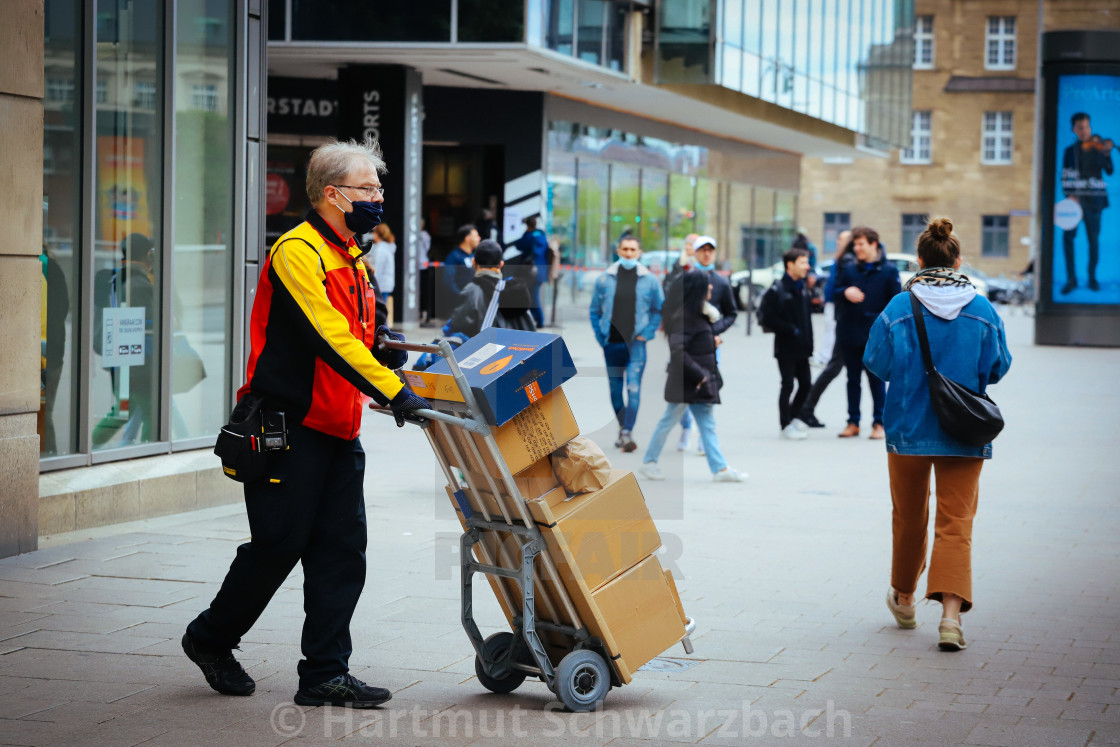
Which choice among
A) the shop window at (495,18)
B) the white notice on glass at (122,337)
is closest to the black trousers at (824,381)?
the white notice on glass at (122,337)

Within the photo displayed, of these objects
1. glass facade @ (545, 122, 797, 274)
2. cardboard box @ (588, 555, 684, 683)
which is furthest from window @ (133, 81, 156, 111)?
glass facade @ (545, 122, 797, 274)

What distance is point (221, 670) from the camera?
15.3 feet

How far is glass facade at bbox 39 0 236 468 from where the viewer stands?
770 cm

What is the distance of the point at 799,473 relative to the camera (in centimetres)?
1083

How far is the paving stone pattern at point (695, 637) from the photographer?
445cm

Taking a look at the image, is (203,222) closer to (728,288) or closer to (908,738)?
(728,288)

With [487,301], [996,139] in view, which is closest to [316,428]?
[487,301]

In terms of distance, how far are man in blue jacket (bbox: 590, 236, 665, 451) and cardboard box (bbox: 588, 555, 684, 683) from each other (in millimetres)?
6871

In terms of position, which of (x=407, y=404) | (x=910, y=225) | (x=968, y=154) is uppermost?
(x=968, y=154)

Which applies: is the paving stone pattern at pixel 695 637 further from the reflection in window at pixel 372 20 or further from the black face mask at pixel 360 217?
the reflection in window at pixel 372 20

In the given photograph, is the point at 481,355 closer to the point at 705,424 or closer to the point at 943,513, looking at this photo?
the point at 943,513

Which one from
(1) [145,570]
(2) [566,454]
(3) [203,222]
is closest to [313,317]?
(2) [566,454]

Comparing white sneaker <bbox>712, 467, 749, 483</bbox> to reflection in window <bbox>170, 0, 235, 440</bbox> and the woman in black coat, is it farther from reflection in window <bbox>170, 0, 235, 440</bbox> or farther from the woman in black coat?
reflection in window <bbox>170, 0, 235, 440</bbox>

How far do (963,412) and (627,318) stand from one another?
20.6 ft
